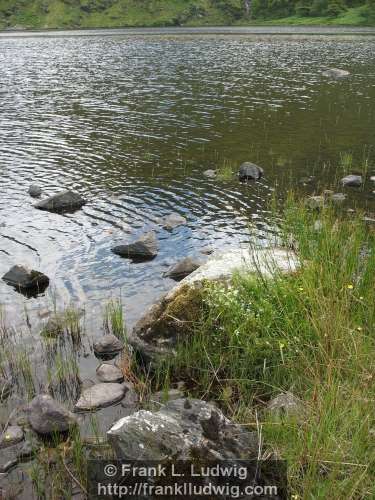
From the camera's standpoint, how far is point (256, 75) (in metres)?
59.6

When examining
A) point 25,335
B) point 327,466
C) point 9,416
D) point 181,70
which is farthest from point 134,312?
point 181,70

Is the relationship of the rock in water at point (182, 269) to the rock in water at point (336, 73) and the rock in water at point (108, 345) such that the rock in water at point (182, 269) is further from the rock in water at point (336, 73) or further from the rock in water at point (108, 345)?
the rock in water at point (336, 73)

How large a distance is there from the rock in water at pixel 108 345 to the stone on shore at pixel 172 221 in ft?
25.7

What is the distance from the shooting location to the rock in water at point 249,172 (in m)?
24.4

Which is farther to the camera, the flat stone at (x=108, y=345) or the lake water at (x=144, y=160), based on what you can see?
the lake water at (x=144, y=160)

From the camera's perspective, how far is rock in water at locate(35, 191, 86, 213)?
68.7 ft

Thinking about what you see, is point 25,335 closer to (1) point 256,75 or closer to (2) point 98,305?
(2) point 98,305

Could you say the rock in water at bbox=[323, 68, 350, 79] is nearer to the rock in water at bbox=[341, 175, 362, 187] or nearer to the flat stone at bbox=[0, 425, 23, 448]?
the rock in water at bbox=[341, 175, 362, 187]

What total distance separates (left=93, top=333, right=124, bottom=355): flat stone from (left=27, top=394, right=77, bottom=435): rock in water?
2507 mm

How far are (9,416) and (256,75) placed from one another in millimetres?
57049

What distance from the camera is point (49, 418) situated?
8898 mm

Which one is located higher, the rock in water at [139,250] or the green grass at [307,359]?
the green grass at [307,359]

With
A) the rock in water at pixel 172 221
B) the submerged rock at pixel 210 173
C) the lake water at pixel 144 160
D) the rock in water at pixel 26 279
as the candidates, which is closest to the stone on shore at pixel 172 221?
the rock in water at pixel 172 221

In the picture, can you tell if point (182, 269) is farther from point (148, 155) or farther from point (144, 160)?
point (148, 155)
